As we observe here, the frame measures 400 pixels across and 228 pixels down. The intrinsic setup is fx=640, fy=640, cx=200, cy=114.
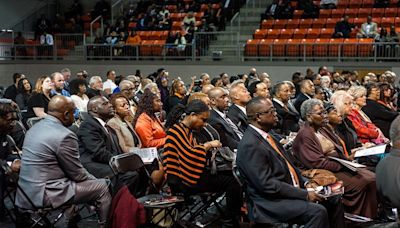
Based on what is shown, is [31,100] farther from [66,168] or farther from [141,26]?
[141,26]

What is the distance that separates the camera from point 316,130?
620cm

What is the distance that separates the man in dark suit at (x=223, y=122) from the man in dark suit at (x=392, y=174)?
2.47 m

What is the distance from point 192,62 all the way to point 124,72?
216 centimetres

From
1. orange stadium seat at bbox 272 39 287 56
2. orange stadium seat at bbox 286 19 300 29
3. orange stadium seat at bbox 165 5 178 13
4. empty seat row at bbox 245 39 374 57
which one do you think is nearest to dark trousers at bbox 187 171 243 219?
empty seat row at bbox 245 39 374 57

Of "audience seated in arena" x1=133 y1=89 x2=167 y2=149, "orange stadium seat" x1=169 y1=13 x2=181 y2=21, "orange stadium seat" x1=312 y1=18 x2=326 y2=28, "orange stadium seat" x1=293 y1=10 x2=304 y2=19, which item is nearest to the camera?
"audience seated in arena" x1=133 y1=89 x2=167 y2=149

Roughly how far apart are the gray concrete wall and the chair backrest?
11.9 meters

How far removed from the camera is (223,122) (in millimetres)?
7090

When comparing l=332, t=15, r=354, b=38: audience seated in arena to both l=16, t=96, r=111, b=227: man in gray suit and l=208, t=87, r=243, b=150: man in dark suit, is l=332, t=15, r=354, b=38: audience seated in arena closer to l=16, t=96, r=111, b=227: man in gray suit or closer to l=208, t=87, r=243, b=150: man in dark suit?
l=208, t=87, r=243, b=150: man in dark suit

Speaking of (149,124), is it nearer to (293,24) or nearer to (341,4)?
(293,24)

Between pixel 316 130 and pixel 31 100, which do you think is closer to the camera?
pixel 316 130

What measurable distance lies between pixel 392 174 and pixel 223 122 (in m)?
2.83

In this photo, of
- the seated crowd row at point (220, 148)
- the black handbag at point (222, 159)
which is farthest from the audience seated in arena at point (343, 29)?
the black handbag at point (222, 159)

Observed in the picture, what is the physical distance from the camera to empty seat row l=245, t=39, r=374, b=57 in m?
16.6

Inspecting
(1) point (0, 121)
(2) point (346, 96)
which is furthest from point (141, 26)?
(1) point (0, 121)
